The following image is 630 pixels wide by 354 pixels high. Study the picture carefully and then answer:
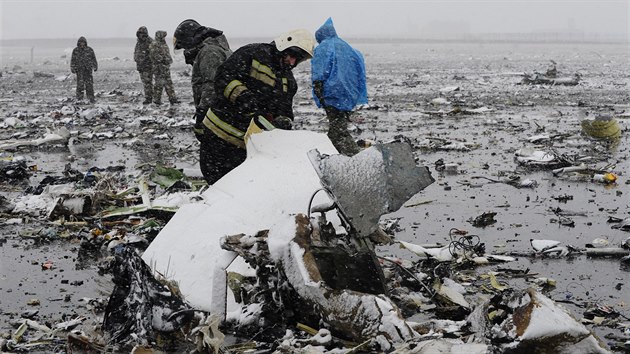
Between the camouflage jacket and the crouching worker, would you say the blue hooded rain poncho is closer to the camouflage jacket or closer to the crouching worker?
the crouching worker

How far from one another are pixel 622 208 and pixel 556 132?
194 inches

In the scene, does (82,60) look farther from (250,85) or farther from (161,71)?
(250,85)

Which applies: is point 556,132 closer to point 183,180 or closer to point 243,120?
point 183,180

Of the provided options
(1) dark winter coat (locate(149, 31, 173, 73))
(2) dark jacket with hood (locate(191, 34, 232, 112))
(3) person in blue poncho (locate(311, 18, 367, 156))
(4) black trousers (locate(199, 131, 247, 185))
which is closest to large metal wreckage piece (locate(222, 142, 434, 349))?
(4) black trousers (locate(199, 131, 247, 185))

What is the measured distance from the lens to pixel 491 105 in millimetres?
15844

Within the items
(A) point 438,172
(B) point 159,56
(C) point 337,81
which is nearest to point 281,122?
(C) point 337,81

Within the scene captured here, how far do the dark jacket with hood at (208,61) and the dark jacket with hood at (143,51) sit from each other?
1027cm

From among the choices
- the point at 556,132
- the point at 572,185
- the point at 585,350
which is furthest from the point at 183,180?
the point at 556,132

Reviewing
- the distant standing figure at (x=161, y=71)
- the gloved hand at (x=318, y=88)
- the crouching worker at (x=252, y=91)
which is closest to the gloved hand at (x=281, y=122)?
the crouching worker at (x=252, y=91)

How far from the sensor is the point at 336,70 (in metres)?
8.14

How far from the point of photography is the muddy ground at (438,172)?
15.8 feet

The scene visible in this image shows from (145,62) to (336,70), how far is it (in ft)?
33.6

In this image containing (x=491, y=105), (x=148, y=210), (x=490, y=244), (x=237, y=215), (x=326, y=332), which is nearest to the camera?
(x=326, y=332)

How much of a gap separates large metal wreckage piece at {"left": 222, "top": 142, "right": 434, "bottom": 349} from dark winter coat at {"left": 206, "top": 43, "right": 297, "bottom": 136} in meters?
1.89
